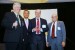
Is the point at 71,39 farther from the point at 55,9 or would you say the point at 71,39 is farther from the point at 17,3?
the point at 17,3

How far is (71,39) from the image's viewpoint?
323cm

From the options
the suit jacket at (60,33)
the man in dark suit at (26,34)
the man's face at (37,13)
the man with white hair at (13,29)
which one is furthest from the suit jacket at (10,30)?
the suit jacket at (60,33)

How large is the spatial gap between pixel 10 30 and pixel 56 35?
0.85 m

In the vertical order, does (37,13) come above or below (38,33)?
above

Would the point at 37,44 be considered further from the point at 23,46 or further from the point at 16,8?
the point at 16,8

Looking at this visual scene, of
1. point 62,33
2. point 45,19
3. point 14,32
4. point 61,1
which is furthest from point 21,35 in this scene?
point 61,1

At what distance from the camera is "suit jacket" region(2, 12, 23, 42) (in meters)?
2.91

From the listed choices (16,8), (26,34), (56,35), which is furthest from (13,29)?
(56,35)

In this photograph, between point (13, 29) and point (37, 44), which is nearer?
point (13, 29)

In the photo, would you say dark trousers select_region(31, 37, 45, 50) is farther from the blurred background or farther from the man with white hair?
the man with white hair

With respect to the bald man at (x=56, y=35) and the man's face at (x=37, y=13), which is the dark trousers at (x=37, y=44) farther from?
the man's face at (x=37, y=13)

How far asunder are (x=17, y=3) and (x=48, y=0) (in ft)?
1.91

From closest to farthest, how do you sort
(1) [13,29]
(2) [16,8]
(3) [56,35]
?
(1) [13,29], (2) [16,8], (3) [56,35]

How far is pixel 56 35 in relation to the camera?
3162 millimetres
